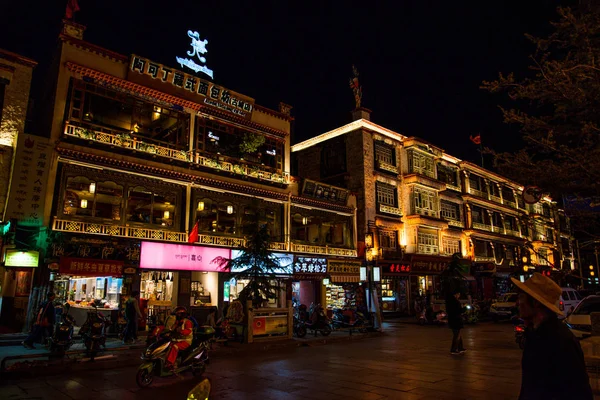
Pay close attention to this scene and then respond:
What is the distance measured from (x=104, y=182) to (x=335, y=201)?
1487 cm

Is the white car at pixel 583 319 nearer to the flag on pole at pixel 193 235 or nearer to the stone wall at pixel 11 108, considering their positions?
the flag on pole at pixel 193 235

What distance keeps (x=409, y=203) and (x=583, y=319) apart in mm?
22744

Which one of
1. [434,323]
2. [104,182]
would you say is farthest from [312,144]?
[104,182]

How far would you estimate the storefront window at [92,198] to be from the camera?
56.6 feet

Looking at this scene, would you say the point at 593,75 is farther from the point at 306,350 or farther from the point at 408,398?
the point at 306,350

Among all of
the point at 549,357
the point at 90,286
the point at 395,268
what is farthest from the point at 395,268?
the point at 549,357

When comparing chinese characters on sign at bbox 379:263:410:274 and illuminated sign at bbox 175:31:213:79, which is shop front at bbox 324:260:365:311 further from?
illuminated sign at bbox 175:31:213:79

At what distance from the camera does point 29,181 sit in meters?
15.6

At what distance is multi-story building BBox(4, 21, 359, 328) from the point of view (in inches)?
677

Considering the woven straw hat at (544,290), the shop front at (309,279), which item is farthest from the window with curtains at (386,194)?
the woven straw hat at (544,290)

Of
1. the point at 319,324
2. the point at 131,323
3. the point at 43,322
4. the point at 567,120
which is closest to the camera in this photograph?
the point at 567,120

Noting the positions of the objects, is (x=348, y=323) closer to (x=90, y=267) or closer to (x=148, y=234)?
(x=148, y=234)

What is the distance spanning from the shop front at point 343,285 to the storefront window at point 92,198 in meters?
12.9

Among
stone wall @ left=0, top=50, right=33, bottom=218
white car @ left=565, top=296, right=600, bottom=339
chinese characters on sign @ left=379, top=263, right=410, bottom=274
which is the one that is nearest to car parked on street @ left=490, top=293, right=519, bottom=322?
chinese characters on sign @ left=379, top=263, right=410, bottom=274
